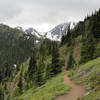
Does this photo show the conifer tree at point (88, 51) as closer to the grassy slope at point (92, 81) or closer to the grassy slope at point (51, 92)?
the grassy slope at point (92, 81)

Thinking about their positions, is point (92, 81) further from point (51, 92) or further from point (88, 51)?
point (88, 51)

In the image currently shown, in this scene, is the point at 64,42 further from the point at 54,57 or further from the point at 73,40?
the point at 54,57

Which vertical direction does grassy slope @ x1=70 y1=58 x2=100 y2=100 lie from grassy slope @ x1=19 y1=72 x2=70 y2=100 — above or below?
above

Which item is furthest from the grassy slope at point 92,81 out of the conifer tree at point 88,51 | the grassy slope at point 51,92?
the conifer tree at point 88,51

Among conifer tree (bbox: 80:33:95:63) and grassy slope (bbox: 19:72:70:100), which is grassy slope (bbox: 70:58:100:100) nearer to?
grassy slope (bbox: 19:72:70:100)

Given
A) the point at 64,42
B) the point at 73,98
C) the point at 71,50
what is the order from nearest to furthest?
1. the point at 73,98
2. the point at 71,50
3. the point at 64,42

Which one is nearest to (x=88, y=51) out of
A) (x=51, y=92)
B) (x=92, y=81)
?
(x=92, y=81)

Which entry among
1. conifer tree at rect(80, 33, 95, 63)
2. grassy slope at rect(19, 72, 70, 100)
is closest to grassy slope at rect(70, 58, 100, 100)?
grassy slope at rect(19, 72, 70, 100)

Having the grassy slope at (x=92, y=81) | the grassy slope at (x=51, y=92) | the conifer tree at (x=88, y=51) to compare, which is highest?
the conifer tree at (x=88, y=51)

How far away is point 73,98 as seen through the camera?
16875 mm

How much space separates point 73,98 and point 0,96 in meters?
44.8

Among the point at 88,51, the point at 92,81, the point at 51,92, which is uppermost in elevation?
the point at 88,51

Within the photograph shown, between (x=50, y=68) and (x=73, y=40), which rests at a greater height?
(x=73, y=40)

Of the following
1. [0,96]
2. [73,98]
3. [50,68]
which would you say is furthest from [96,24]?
[0,96]
